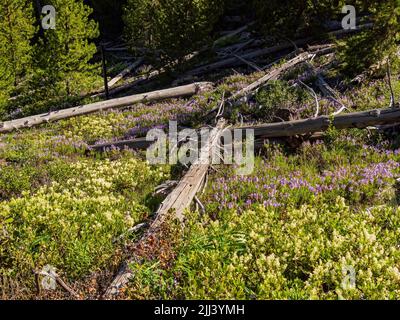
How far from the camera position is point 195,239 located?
237 inches

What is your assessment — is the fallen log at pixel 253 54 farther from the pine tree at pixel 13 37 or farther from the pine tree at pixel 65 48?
the pine tree at pixel 13 37

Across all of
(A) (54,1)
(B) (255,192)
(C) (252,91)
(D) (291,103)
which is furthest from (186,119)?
(A) (54,1)

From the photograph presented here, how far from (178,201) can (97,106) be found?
13766mm

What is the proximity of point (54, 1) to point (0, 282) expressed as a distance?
20.2m

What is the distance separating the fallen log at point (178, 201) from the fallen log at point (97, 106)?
31.3 feet

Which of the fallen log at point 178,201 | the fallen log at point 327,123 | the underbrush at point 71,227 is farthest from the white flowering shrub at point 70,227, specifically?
the fallen log at point 327,123

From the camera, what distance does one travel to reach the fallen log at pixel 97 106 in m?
19.2

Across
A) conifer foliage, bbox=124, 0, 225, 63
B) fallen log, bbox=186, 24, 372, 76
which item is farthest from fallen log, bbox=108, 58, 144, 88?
fallen log, bbox=186, 24, 372, 76

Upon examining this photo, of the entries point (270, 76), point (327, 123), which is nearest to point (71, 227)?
point (327, 123)

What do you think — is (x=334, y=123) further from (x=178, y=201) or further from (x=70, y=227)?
(x=70, y=227)

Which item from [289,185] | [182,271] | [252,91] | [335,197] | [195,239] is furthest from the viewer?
[252,91]

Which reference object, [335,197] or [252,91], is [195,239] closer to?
[335,197]

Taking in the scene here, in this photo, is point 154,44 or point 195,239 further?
point 154,44

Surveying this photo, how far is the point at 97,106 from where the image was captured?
19844 millimetres
